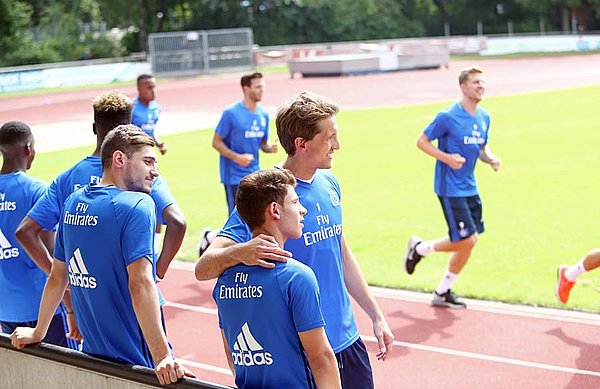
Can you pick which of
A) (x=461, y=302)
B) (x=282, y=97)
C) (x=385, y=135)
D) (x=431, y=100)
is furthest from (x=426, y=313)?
(x=282, y=97)

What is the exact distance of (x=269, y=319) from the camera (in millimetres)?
3904

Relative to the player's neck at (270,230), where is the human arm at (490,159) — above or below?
below

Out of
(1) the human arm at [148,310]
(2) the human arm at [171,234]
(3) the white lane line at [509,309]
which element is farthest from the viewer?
(3) the white lane line at [509,309]

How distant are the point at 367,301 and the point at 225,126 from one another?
6543mm

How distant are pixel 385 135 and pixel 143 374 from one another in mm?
20804

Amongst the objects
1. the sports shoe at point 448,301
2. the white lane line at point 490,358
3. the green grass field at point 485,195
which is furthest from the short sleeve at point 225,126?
the white lane line at point 490,358

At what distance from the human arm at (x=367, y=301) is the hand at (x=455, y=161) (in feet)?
14.4

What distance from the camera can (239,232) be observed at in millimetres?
4488

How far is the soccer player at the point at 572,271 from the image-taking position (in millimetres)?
8719

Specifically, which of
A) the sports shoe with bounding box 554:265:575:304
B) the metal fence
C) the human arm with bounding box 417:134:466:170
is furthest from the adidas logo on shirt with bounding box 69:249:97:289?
the metal fence

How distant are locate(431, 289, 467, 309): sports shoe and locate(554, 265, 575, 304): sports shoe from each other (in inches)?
44.6

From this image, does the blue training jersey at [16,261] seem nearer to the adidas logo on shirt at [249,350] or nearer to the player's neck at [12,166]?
the player's neck at [12,166]

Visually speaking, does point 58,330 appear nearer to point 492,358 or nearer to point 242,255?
point 242,255

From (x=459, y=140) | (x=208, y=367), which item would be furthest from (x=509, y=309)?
(x=208, y=367)
